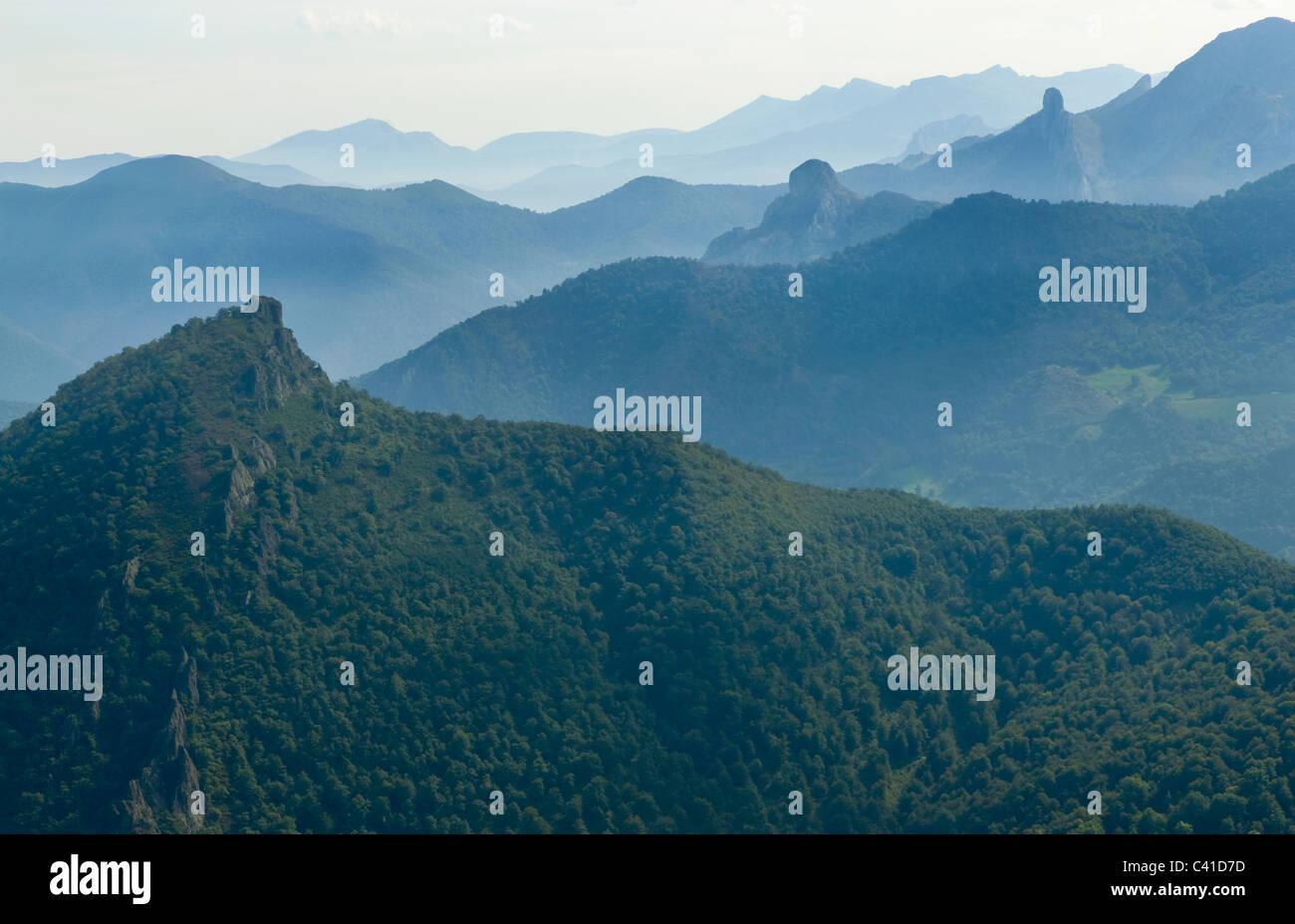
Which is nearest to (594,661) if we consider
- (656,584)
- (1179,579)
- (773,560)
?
(656,584)

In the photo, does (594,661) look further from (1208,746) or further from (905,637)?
(1208,746)

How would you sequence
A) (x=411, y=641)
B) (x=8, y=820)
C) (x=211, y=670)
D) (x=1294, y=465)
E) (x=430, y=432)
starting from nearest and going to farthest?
1. (x=8, y=820)
2. (x=211, y=670)
3. (x=411, y=641)
4. (x=430, y=432)
5. (x=1294, y=465)

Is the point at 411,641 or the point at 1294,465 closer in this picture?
the point at 411,641

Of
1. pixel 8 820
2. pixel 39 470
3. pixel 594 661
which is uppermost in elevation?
pixel 39 470

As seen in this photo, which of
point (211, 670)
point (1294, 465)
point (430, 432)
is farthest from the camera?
point (1294, 465)

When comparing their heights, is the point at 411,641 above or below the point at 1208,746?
above

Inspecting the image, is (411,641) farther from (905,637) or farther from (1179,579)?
(1179,579)
